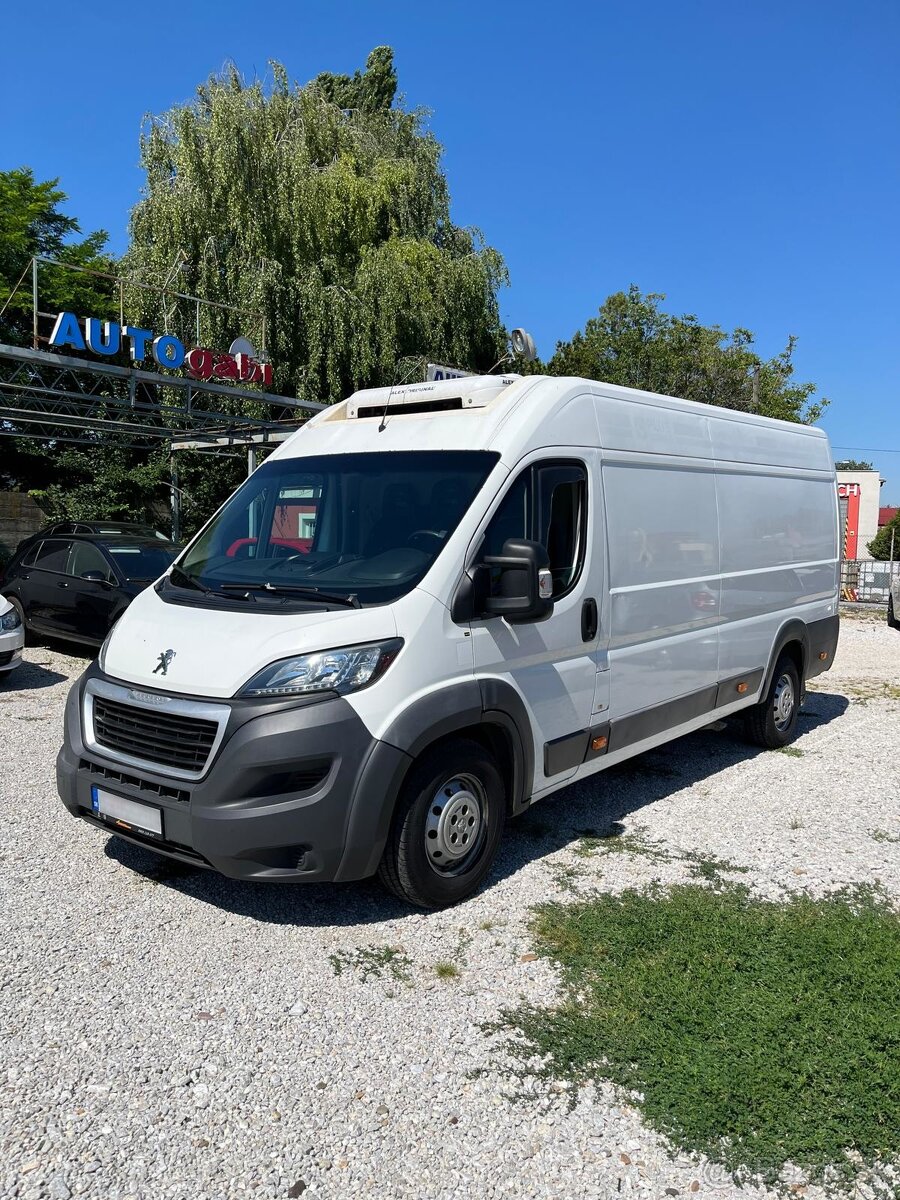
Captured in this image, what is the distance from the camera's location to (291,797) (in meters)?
3.68

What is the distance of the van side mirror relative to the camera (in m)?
4.09

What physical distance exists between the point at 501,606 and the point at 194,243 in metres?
17.6

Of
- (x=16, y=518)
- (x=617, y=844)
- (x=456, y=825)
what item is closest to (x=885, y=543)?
(x=16, y=518)

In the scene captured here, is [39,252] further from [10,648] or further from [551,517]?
[551,517]

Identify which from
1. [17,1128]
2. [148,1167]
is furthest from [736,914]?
[17,1128]

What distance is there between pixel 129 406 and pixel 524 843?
11004 millimetres

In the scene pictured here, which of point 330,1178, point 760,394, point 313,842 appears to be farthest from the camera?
point 760,394

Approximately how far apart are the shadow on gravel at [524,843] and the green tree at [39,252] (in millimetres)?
18543

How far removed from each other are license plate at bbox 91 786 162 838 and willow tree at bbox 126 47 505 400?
16.2 metres

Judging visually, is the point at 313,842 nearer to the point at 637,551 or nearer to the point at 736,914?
the point at 736,914

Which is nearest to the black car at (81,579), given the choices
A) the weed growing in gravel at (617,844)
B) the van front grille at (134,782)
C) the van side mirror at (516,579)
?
the van front grille at (134,782)

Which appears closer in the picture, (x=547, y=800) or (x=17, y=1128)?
(x=17, y=1128)

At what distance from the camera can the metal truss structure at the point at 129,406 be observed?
12.9 m

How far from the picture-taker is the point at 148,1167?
8.59 feet
